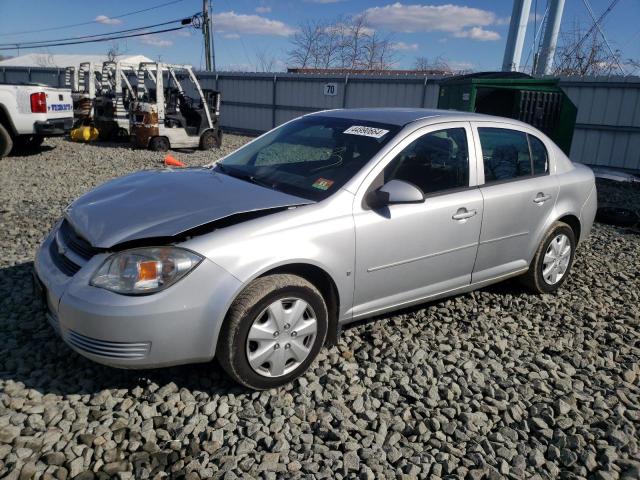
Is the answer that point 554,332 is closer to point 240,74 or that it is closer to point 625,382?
point 625,382

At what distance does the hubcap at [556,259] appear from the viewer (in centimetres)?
439

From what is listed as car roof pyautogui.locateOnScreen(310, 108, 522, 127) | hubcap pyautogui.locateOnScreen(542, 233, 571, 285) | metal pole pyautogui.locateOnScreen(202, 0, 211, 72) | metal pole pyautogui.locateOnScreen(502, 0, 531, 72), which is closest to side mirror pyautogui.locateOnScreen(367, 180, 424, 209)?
car roof pyautogui.locateOnScreen(310, 108, 522, 127)

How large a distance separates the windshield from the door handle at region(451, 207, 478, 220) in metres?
0.70

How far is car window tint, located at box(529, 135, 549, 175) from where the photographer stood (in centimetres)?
420

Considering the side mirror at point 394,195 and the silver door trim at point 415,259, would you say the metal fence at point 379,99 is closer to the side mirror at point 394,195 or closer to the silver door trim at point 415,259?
the silver door trim at point 415,259

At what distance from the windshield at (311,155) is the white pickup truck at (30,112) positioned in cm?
794

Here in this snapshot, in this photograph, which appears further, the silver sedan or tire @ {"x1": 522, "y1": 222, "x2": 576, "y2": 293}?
tire @ {"x1": 522, "y1": 222, "x2": 576, "y2": 293}

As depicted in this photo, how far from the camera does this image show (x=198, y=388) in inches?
115

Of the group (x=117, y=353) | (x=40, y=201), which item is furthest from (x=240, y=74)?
(x=117, y=353)

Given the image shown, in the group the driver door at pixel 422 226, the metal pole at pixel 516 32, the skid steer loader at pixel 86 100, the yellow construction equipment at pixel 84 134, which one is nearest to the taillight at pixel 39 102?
the yellow construction equipment at pixel 84 134

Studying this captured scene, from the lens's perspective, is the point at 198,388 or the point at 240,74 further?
the point at 240,74

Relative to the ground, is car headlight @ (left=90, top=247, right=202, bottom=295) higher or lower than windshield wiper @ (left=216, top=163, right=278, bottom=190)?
lower

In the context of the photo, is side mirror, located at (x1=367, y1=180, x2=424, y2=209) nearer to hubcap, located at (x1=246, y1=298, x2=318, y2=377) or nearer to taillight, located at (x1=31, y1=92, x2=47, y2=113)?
hubcap, located at (x1=246, y1=298, x2=318, y2=377)

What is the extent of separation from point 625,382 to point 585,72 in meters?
21.5
